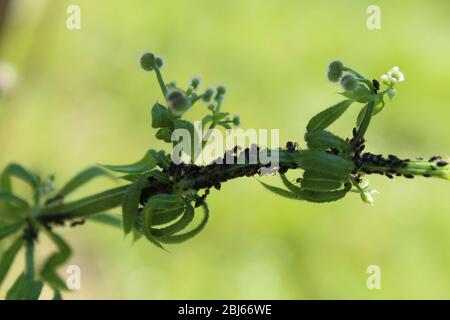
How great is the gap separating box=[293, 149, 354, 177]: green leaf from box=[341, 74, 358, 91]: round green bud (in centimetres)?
16

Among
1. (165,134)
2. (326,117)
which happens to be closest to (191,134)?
(165,134)

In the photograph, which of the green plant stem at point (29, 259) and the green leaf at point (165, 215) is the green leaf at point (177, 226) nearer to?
the green leaf at point (165, 215)

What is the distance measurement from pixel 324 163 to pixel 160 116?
404 mm

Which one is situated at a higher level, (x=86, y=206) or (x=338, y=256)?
(x=338, y=256)

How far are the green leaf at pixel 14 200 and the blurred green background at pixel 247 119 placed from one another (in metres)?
2.07

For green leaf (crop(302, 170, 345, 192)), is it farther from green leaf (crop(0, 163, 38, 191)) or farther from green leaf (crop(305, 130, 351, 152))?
green leaf (crop(0, 163, 38, 191))

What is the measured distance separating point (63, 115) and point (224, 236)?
1478 millimetres

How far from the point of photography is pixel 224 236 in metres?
4.32

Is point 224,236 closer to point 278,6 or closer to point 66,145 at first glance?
point 66,145

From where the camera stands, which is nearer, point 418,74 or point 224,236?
point 224,236
